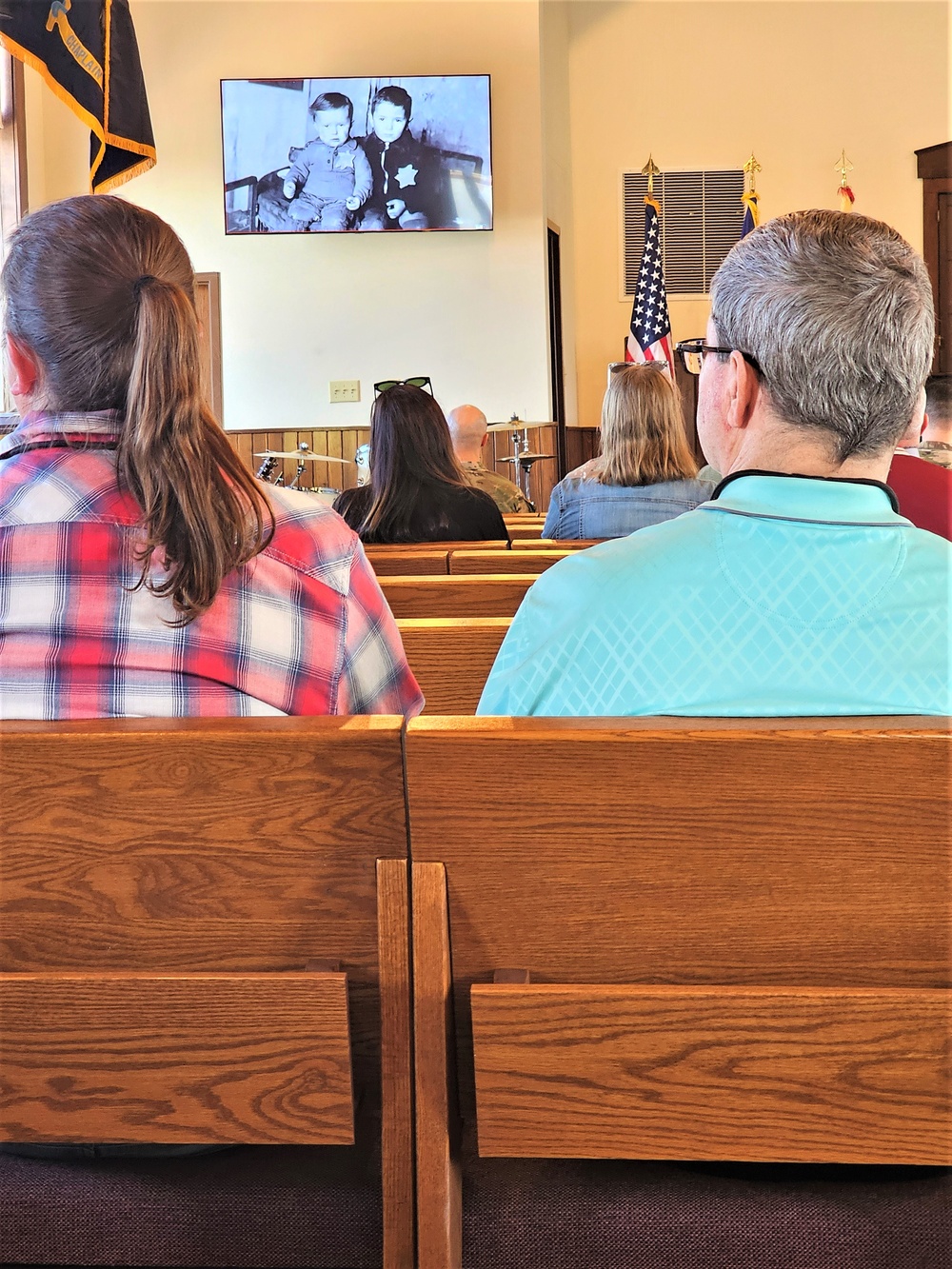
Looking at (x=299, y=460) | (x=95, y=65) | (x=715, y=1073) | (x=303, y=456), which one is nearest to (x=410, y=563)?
(x=715, y=1073)

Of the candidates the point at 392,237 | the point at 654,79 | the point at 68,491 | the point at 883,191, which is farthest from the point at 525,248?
the point at 68,491

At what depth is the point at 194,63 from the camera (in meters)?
8.18

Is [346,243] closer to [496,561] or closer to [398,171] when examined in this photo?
[398,171]

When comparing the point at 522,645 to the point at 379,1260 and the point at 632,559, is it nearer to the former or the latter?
the point at 632,559

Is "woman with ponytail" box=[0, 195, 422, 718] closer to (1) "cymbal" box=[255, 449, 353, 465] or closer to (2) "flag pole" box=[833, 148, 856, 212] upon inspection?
(1) "cymbal" box=[255, 449, 353, 465]

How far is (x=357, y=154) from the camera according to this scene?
799 cm

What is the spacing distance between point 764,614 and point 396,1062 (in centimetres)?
51

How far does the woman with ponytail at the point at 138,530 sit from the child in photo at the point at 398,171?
693 cm

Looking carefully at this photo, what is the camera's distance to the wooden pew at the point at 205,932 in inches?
39.8

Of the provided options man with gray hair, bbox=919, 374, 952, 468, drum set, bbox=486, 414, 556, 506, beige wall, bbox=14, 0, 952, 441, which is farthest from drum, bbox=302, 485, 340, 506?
beige wall, bbox=14, 0, 952, 441

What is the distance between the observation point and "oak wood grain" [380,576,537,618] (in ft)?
7.38

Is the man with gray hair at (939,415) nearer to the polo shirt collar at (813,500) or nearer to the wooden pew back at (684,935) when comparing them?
the polo shirt collar at (813,500)

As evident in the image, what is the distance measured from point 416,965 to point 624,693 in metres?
0.34

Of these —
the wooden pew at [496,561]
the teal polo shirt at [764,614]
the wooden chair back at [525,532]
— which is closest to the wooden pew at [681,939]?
the teal polo shirt at [764,614]
